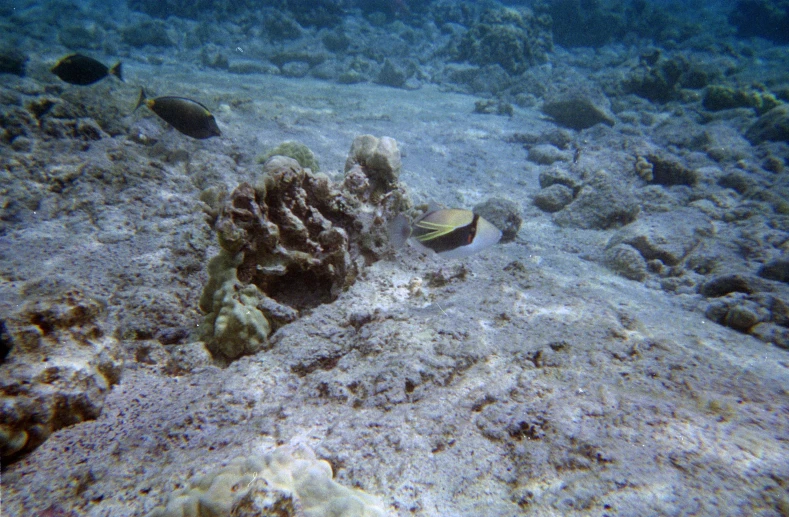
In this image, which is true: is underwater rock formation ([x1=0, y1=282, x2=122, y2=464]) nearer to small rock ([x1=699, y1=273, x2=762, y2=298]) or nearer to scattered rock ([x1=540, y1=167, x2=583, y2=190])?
small rock ([x1=699, y1=273, x2=762, y2=298])

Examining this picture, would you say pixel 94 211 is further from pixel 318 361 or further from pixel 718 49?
pixel 718 49

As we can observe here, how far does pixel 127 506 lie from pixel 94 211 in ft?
9.66

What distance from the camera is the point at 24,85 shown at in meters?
5.30

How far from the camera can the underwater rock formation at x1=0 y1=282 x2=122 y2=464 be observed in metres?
1.60

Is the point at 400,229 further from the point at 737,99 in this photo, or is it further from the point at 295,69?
the point at 295,69

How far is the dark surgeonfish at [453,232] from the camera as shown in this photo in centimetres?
196

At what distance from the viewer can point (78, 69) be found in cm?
437

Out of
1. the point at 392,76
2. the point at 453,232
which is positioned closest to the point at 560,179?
the point at 453,232

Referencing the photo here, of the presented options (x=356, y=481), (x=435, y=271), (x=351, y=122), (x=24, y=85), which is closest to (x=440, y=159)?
(x=351, y=122)

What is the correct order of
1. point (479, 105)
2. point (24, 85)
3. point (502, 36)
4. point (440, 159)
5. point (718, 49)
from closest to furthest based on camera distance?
1. point (24, 85)
2. point (440, 159)
3. point (479, 105)
4. point (502, 36)
5. point (718, 49)

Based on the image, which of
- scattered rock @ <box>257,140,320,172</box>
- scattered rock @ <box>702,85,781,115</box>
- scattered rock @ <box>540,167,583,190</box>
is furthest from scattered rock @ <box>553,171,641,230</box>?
scattered rock @ <box>702,85,781,115</box>

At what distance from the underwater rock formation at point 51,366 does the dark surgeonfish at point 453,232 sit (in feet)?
6.23

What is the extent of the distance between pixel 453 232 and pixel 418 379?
0.85m

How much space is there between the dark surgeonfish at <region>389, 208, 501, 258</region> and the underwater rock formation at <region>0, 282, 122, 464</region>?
6.23ft
